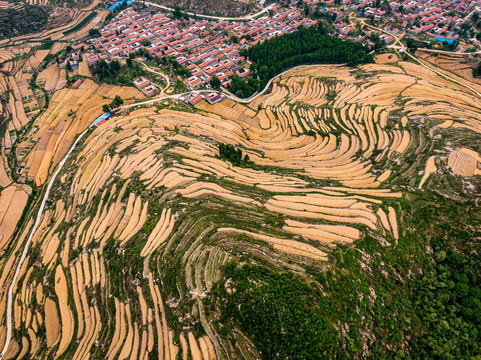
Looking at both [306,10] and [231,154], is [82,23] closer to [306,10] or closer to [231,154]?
[306,10]

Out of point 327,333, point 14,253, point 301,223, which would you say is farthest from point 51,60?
point 327,333

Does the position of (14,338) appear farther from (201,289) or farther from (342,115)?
(342,115)

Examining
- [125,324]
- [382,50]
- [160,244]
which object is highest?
[382,50]

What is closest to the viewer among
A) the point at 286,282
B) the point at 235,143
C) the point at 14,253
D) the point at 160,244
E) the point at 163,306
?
the point at 286,282

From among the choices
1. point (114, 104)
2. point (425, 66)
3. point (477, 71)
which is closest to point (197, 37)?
point (114, 104)

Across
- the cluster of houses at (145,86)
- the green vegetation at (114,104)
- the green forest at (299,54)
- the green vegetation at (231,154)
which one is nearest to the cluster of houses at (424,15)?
the green forest at (299,54)

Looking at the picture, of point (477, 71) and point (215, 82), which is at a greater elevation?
point (215, 82)
